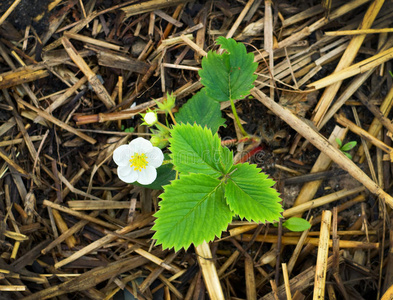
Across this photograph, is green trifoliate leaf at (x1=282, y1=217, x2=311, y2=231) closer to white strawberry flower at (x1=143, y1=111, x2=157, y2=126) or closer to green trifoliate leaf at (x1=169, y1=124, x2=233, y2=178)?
green trifoliate leaf at (x1=169, y1=124, x2=233, y2=178)

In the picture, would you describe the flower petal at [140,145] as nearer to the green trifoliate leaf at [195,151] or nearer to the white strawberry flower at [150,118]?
the white strawberry flower at [150,118]

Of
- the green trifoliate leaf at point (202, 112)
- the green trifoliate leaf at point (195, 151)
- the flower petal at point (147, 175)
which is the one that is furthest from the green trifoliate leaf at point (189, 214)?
the green trifoliate leaf at point (202, 112)

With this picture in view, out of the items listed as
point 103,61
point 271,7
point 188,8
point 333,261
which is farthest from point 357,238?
point 103,61

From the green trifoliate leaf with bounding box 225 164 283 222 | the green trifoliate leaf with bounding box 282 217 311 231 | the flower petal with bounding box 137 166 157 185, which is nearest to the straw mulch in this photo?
the green trifoliate leaf with bounding box 282 217 311 231

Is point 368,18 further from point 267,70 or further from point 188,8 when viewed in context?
point 188,8

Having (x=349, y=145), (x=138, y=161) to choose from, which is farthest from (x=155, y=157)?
(x=349, y=145)

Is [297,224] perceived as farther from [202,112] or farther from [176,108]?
[176,108]
